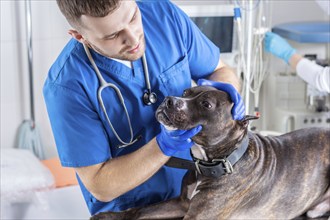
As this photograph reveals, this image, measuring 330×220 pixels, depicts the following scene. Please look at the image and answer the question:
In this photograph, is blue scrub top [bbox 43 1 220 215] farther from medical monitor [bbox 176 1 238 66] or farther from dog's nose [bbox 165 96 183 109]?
medical monitor [bbox 176 1 238 66]

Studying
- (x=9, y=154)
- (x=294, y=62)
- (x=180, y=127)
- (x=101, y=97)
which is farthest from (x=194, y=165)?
(x=9, y=154)

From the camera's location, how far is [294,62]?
2654 mm

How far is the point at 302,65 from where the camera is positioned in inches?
101

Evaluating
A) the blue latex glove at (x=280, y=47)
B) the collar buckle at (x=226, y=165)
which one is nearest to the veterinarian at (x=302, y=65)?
the blue latex glove at (x=280, y=47)

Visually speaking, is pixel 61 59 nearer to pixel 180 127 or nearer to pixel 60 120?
pixel 60 120

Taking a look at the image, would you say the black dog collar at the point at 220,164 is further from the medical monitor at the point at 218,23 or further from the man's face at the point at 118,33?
the medical monitor at the point at 218,23

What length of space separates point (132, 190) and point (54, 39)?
1.66m

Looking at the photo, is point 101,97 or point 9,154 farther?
point 9,154

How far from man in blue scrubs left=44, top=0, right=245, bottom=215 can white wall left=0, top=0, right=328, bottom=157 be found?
1.49 m

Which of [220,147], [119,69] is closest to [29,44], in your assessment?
[119,69]

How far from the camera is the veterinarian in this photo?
240cm

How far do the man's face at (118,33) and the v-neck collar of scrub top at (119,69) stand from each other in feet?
0.12

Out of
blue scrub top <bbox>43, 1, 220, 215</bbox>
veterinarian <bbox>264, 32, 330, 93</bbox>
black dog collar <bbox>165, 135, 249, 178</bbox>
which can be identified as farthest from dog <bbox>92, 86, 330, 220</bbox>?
veterinarian <bbox>264, 32, 330, 93</bbox>

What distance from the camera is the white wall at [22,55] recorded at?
114 inches
